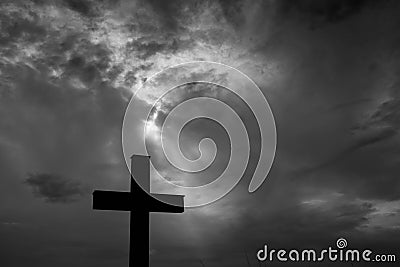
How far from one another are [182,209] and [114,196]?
5.31 ft

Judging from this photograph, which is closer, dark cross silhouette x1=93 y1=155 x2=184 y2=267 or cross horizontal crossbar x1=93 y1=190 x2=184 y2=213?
dark cross silhouette x1=93 y1=155 x2=184 y2=267

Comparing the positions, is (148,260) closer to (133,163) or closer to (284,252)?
(133,163)

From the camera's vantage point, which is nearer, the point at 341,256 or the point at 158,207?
the point at 158,207

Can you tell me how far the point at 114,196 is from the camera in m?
12.1

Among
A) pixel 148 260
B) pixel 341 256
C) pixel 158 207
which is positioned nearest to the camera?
pixel 148 260

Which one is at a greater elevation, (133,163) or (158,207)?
(133,163)

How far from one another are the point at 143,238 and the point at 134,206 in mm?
781

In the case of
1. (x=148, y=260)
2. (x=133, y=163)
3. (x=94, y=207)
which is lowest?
(x=148, y=260)

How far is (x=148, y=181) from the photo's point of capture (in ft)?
39.6

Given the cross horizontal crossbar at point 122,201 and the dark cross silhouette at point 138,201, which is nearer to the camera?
the dark cross silhouette at point 138,201

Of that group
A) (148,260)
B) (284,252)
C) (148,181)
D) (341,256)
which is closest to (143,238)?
(148,260)

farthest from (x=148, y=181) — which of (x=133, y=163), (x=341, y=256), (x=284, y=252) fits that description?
(x=341, y=256)

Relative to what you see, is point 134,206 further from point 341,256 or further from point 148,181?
point 341,256

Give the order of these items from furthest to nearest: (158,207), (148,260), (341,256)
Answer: (341,256)
(158,207)
(148,260)
